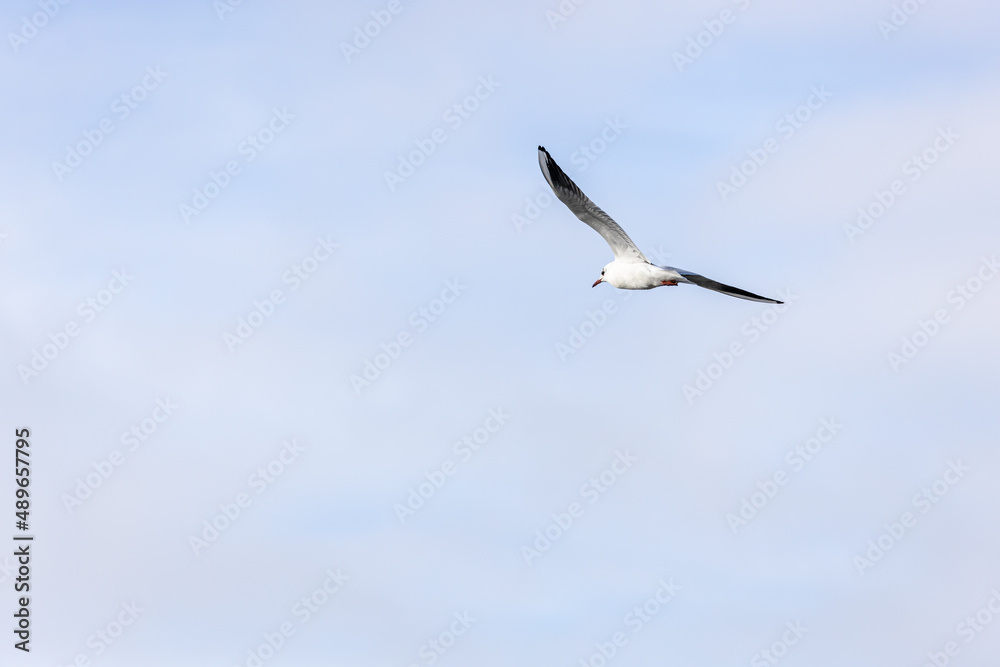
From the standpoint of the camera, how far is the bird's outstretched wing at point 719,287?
2633 inches

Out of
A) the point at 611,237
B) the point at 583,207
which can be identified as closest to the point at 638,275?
the point at 611,237

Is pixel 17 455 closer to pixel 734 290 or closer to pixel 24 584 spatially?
pixel 24 584

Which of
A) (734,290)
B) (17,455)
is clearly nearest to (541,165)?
(734,290)

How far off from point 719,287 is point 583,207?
19.1 ft

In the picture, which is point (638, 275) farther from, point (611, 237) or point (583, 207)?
point (583, 207)

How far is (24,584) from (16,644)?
2.65 metres

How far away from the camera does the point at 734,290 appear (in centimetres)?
6769

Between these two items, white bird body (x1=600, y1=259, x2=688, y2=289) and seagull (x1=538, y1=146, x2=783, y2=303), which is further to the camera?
seagull (x1=538, y1=146, x2=783, y2=303)

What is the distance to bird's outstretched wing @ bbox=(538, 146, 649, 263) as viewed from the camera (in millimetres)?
69438

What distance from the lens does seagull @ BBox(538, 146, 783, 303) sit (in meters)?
68.7

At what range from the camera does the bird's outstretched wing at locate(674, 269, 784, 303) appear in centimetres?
6688

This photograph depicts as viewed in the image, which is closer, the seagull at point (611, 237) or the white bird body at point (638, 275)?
the white bird body at point (638, 275)

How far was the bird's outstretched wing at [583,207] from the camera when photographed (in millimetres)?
69438

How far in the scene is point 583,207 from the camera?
69.6 metres
